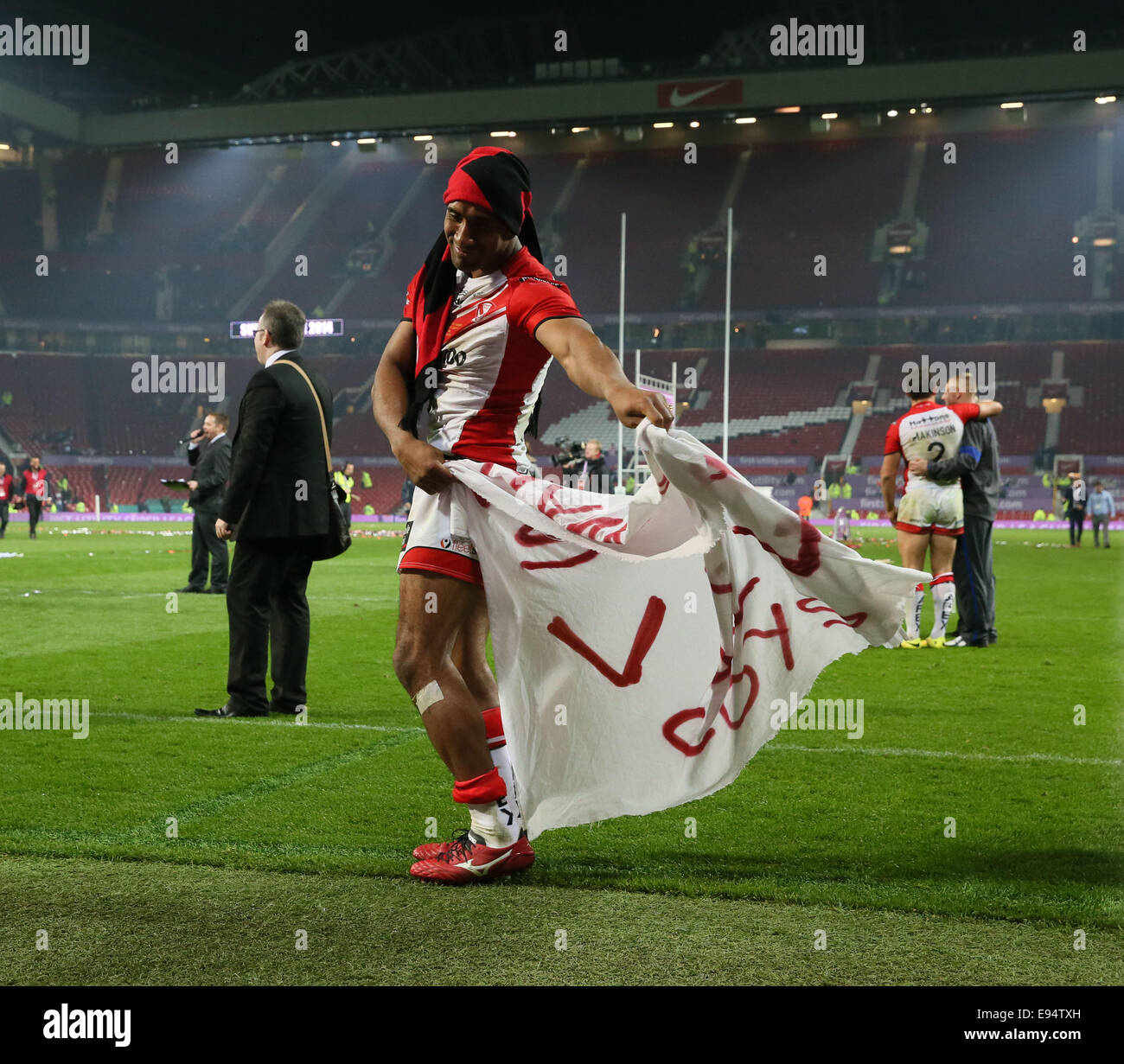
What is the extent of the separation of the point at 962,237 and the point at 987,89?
9.62 metres

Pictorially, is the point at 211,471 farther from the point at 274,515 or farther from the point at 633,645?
the point at 633,645

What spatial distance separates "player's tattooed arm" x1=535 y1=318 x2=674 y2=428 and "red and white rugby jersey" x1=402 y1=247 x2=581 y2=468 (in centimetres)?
13

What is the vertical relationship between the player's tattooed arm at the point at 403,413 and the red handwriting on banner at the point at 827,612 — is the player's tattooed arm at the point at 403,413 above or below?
above

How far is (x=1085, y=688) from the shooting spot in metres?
7.14

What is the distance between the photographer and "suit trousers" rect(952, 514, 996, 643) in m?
9.08

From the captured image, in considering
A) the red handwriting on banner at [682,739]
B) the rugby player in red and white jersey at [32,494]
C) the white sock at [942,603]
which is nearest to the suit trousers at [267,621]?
the red handwriting on banner at [682,739]

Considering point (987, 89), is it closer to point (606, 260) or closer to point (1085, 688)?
point (606, 260)

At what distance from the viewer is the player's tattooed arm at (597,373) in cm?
291

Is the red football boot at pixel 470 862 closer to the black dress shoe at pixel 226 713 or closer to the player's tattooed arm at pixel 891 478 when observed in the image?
the black dress shoe at pixel 226 713

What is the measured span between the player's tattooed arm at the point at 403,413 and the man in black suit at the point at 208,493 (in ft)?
26.3
